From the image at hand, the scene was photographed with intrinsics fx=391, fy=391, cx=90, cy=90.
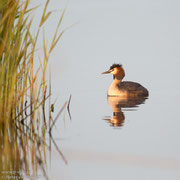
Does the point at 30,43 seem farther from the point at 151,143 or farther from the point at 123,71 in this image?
the point at 123,71

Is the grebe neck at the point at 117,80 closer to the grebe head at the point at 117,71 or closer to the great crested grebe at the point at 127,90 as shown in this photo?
the grebe head at the point at 117,71

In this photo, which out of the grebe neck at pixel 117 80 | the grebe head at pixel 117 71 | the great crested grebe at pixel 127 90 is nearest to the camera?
the great crested grebe at pixel 127 90

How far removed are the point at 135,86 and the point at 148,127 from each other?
6.28 m

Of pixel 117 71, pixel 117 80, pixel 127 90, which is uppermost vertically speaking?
pixel 117 71

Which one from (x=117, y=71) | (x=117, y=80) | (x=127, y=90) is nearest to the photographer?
(x=127, y=90)

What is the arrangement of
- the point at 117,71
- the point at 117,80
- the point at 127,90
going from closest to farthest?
1. the point at 127,90
2. the point at 117,80
3. the point at 117,71

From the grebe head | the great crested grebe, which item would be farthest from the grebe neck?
the great crested grebe

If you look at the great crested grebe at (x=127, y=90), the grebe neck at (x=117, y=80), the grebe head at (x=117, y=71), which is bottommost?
the great crested grebe at (x=127, y=90)

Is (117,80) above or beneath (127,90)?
above

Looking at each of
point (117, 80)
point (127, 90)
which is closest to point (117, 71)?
point (117, 80)

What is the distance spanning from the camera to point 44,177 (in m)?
3.32

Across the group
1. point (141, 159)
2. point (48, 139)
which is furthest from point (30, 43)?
point (141, 159)

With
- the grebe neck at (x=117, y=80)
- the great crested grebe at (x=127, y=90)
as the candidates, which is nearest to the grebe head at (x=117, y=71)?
the grebe neck at (x=117, y=80)

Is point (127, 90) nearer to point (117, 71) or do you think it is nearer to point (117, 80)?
point (117, 80)
